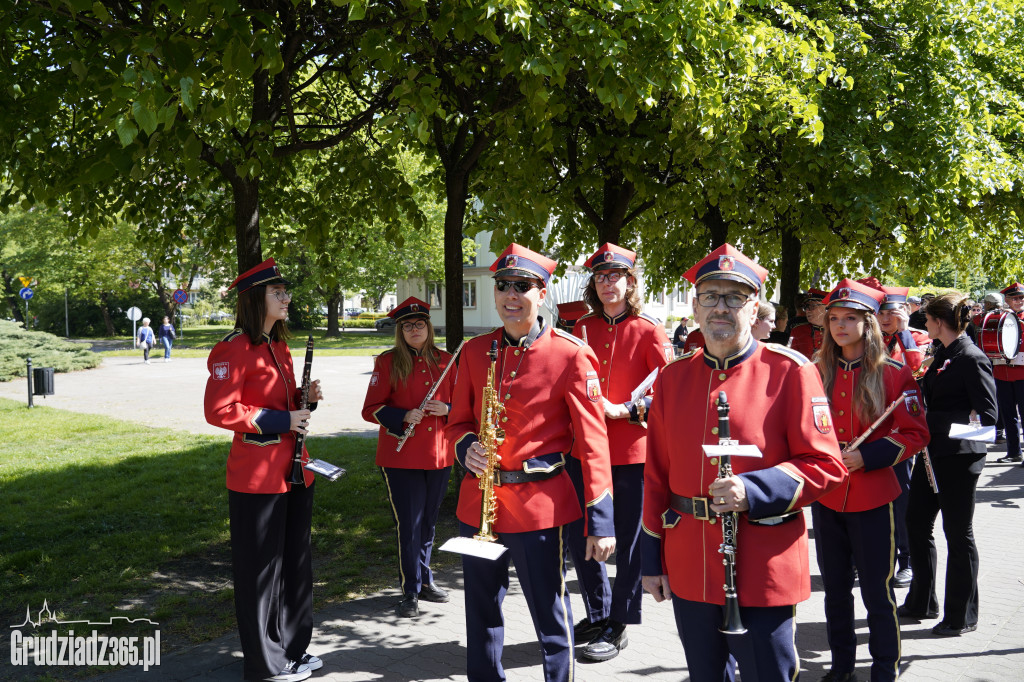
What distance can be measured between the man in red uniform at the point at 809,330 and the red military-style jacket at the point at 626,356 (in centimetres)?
383

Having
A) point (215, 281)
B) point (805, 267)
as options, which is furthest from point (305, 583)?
point (215, 281)

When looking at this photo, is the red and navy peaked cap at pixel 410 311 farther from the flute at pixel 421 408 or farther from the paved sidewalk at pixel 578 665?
the paved sidewalk at pixel 578 665

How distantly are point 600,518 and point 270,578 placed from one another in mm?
2205

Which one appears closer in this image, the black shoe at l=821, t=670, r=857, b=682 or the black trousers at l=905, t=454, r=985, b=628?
the black shoe at l=821, t=670, r=857, b=682

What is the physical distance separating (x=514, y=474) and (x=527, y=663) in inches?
70.1

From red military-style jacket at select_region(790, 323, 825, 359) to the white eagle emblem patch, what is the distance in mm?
6598

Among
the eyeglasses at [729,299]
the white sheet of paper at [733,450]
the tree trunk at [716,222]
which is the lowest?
the white sheet of paper at [733,450]

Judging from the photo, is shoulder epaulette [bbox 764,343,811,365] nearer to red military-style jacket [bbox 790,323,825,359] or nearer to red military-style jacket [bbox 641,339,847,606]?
red military-style jacket [bbox 641,339,847,606]

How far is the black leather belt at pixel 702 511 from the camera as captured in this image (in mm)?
3211

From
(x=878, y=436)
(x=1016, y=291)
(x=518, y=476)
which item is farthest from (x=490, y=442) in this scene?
(x=1016, y=291)

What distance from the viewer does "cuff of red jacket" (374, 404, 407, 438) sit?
6125 millimetres

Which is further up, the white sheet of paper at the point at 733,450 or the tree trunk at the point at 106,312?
the tree trunk at the point at 106,312

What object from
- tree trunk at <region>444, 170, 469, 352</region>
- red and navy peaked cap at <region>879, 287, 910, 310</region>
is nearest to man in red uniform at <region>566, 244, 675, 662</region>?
red and navy peaked cap at <region>879, 287, 910, 310</region>

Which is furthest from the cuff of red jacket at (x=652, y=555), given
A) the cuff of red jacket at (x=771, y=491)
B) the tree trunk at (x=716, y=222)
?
the tree trunk at (x=716, y=222)
